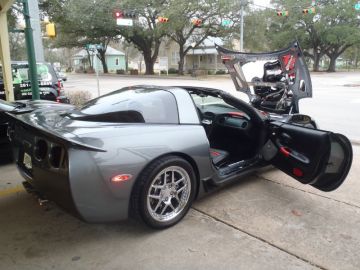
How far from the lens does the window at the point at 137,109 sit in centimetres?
326

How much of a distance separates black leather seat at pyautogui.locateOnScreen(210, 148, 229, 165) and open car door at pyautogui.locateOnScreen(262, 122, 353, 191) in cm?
67

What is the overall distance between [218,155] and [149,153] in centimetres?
156

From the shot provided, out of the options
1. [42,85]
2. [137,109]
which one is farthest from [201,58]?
[137,109]

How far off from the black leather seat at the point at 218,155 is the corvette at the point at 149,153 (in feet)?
0.06

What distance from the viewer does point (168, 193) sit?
3.26 metres

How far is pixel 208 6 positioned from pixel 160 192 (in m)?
31.9

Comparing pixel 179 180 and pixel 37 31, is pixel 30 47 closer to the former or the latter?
pixel 37 31

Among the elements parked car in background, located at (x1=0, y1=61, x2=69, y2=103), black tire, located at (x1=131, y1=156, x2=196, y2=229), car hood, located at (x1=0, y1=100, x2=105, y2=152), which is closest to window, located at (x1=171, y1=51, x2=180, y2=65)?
parked car in background, located at (x1=0, y1=61, x2=69, y2=103)

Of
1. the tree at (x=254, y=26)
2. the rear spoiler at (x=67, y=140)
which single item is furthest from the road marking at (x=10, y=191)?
the tree at (x=254, y=26)

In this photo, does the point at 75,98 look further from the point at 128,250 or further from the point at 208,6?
the point at 208,6

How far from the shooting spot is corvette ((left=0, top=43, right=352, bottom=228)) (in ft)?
9.07

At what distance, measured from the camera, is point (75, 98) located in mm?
10562

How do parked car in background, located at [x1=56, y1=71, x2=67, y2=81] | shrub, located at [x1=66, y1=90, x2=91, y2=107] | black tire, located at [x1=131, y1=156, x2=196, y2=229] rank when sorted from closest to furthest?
black tire, located at [x1=131, y1=156, x2=196, y2=229] < parked car in background, located at [x1=56, y1=71, x2=67, y2=81] < shrub, located at [x1=66, y1=90, x2=91, y2=107]

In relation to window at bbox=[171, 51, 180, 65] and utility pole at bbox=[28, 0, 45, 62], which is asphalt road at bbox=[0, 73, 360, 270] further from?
window at bbox=[171, 51, 180, 65]
